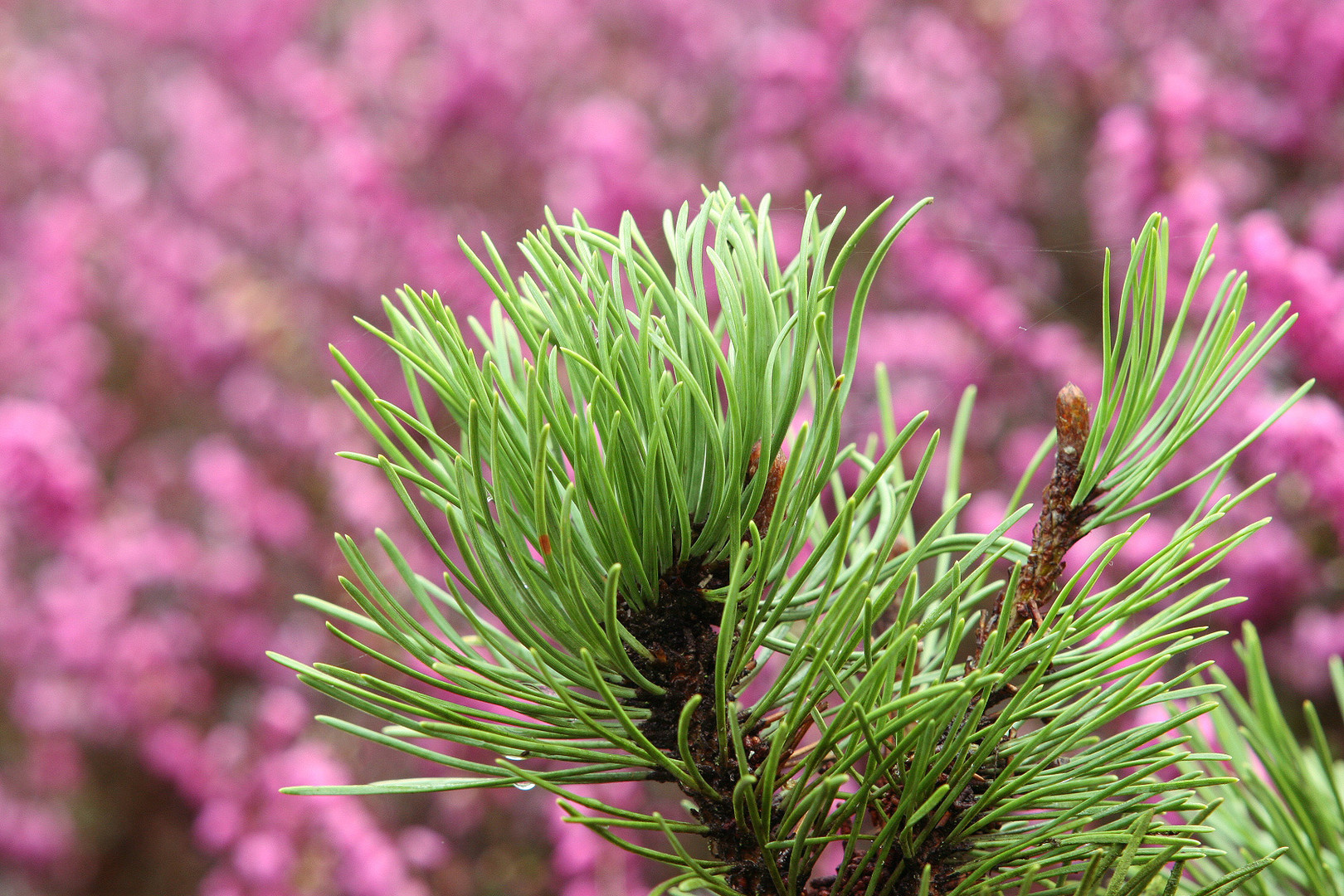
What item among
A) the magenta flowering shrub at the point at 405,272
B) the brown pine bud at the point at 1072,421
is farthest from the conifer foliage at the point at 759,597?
the magenta flowering shrub at the point at 405,272

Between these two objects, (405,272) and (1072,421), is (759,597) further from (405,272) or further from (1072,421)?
(405,272)

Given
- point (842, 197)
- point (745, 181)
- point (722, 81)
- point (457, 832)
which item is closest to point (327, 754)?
point (457, 832)

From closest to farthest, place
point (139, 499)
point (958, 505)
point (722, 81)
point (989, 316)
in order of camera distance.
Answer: point (958, 505)
point (989, 316)
point (139, 499)
point (722, 81)

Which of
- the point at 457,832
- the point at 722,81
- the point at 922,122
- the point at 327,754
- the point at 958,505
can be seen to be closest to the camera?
the point at 958,505

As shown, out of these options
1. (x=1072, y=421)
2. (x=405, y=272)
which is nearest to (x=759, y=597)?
(x=1072, y=421)

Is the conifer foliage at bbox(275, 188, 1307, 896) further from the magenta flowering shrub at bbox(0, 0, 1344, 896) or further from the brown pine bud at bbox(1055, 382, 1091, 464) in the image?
the magenta flowering shrub at bbox(0, 0, 1344, 896)

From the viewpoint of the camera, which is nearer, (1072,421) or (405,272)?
(1072,421)

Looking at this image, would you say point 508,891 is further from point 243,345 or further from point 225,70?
point 225,70
